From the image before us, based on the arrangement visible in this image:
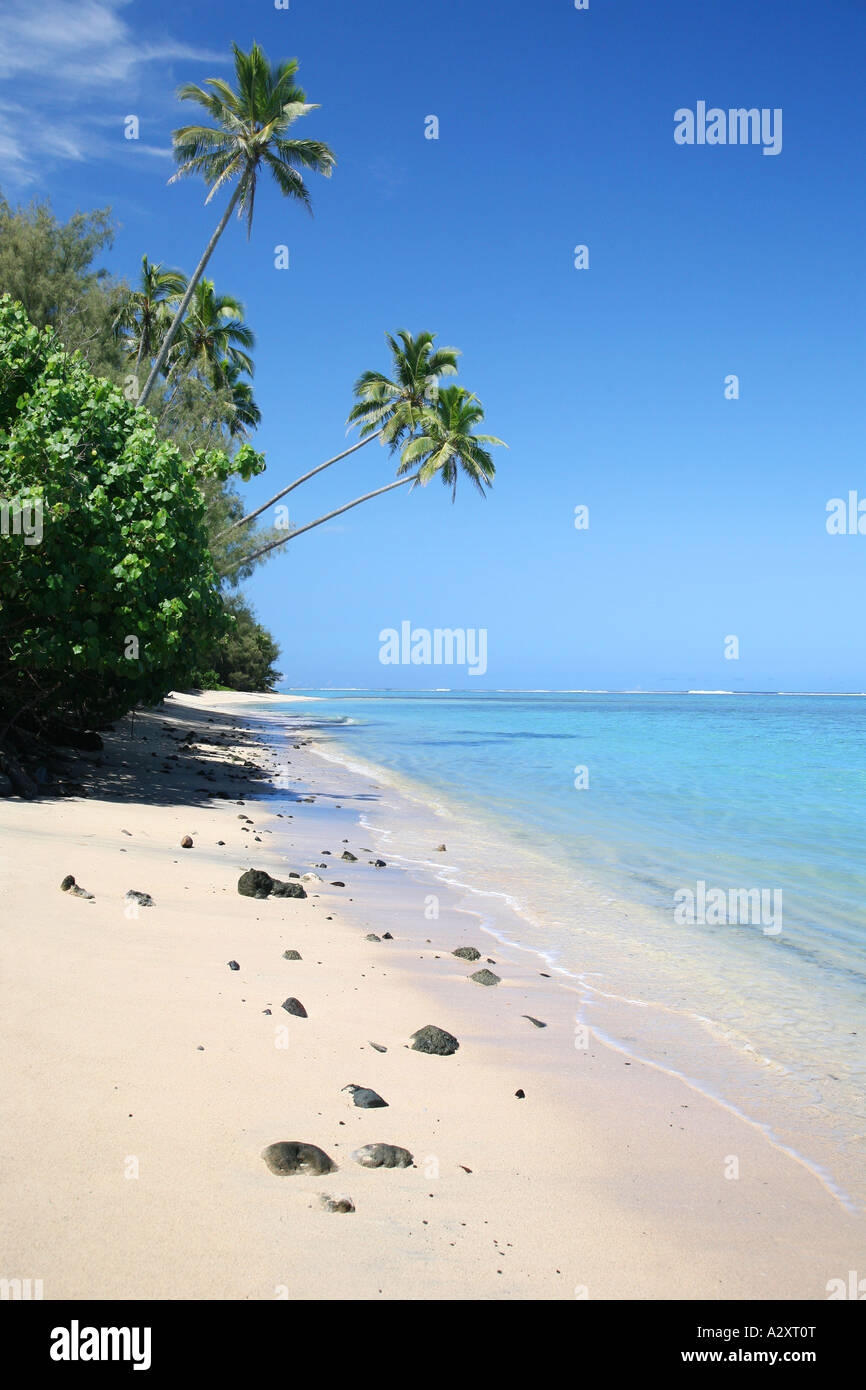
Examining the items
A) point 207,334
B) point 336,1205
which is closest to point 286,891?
point 336,1205

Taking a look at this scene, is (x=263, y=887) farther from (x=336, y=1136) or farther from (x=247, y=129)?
(x=247, y=129)

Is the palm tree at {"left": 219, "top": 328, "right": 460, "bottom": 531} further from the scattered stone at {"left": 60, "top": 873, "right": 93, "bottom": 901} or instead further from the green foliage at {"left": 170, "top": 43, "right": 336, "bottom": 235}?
the scattered stone at {"left": 60, "top": 873, "right": 93, "bottom": 901}

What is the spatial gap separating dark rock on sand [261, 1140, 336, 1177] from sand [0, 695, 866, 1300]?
41 millimetres

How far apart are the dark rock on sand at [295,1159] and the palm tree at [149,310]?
40379mm

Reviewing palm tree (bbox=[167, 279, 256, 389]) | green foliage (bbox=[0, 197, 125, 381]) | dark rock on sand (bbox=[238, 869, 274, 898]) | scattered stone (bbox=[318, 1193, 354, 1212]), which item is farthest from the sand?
palm tree (bbox=[167, 279, 256, 389])

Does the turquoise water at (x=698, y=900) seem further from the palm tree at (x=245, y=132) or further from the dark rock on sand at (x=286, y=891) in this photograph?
the palm tree at (x=245, y=132)

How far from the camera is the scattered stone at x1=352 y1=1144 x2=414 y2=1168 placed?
3387 mm

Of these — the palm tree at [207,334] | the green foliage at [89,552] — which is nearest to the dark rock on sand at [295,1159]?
the green foliage at [89,552]

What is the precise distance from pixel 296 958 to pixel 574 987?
1.92 m

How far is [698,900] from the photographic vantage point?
927 centimetres

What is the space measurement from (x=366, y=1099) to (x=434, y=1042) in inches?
31.1

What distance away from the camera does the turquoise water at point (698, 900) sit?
16.4ft
